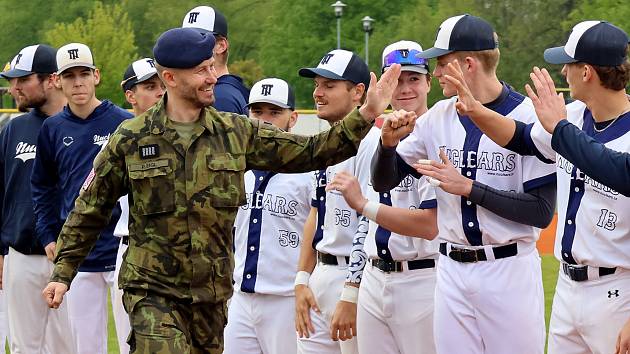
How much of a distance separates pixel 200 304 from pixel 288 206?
1797mm

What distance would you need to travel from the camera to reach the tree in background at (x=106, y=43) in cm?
5919

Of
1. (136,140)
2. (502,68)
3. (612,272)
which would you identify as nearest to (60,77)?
(136,140)

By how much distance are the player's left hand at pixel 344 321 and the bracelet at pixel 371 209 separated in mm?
613

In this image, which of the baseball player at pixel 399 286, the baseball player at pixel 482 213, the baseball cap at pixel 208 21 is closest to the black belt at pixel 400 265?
the baseball player at pixel 399 286

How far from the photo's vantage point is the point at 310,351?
301 inches

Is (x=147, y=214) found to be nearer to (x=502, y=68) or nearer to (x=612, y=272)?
(x=612, y=272)

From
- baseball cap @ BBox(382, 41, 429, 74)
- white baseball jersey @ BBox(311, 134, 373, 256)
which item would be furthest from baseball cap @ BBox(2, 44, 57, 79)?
baseball cap @ BBox(382, 41, 429, 74)

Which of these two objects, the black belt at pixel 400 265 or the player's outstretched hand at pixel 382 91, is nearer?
the player's outstretched hand at pixel 382 91

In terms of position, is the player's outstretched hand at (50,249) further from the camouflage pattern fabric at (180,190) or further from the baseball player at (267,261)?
the camouflage pattern fabric at (180,190)

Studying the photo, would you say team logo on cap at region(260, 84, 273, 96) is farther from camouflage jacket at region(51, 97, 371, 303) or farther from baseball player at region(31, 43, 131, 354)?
camouflage jacket at region(51, 97, 371, 303)

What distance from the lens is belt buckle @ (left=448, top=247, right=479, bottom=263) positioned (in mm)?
6438

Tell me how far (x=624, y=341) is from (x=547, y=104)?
47.0 inches

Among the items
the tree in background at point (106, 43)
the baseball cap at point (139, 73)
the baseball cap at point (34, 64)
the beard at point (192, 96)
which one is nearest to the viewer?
the beard at point (192, 96)

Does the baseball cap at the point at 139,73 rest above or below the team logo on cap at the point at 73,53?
below
